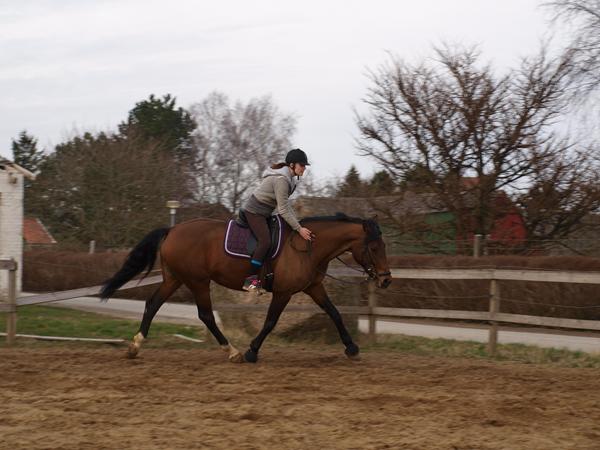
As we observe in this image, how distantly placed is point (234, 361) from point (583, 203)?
13563mm

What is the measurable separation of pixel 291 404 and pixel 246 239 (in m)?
3.34

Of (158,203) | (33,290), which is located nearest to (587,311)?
(33,290)

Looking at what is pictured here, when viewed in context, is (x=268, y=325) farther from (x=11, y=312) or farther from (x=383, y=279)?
(x=11, y=312)

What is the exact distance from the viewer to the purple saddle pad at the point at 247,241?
392 inches

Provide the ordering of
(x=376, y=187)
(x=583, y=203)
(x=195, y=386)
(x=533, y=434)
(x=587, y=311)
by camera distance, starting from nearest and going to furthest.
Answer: (x=533, y=434) < (x=195, y=386) < (x=587, y=311) < (x=583, y=203) < (x=376, y=187)

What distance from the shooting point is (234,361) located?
9898mm

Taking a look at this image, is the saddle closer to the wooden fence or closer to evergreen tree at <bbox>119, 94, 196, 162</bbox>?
the wooden fence

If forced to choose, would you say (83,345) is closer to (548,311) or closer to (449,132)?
(548,311)

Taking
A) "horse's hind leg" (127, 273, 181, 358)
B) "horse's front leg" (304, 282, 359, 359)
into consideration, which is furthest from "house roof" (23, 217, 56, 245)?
"horse's front leg" (304, 282, 359, 359)

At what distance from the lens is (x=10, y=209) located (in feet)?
67.1

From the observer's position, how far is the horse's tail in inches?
419

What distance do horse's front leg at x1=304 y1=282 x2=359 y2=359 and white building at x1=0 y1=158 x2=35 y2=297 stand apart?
40.4 ft

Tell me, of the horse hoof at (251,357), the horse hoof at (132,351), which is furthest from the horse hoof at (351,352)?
the horse hoof at (132,351)

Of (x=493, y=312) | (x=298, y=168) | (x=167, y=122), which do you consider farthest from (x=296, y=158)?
(x=167, y=122)
